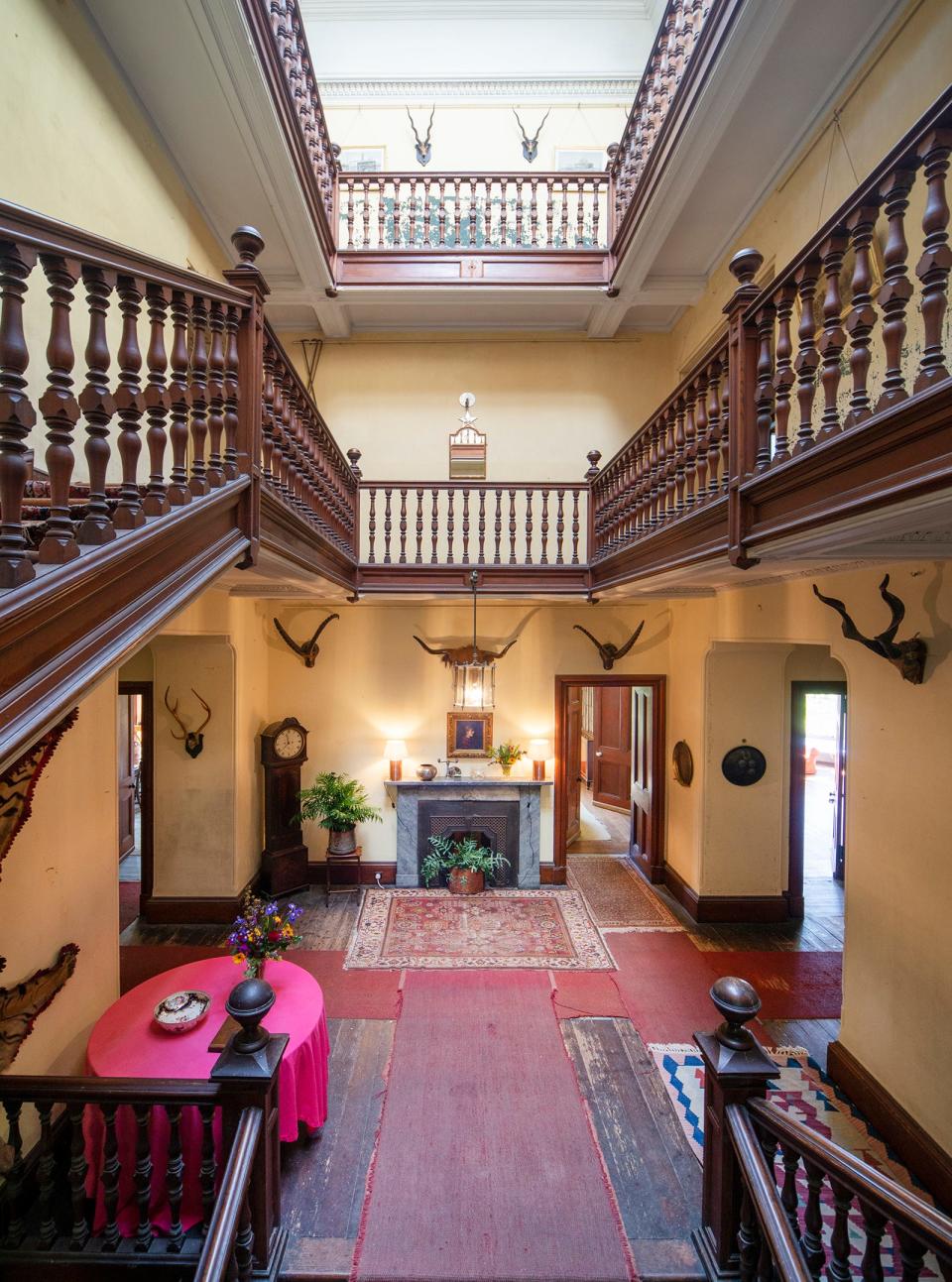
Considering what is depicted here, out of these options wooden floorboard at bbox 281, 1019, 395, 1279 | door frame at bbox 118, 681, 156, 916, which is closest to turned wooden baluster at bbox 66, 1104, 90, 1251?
wooden floorboard at bbox 281, 1019, 395, 1279

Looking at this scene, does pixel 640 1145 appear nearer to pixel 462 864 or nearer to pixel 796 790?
pixel 462 864

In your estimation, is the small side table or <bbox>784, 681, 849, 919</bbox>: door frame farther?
the small side table

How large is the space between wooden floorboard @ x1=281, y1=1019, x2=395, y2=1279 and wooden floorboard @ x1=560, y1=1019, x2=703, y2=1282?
1.23 m

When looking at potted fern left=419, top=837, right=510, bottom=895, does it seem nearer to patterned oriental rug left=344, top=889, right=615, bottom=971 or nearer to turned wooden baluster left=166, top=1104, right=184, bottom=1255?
patterned oriental rug left=344, top=889, right=615, bottom=971

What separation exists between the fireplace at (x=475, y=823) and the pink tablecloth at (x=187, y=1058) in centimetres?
271

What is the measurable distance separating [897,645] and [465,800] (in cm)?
426

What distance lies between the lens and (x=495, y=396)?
20.2 feet

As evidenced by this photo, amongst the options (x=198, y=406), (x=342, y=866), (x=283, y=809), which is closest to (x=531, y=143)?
(x=198, y=406)

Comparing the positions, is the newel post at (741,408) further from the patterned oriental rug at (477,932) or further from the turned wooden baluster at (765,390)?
the patterned oriental rug at (477,932)

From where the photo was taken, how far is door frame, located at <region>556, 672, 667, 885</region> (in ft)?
20.2

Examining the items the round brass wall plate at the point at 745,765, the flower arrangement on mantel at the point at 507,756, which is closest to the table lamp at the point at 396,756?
the flower arrangement on mantel at the point at 507,756

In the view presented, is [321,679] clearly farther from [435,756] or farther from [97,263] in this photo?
[97,263]

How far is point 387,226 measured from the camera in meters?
5.69

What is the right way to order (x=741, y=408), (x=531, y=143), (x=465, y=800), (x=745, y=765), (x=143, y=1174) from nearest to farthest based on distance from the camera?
(x=143, y=1174), (x=741, y=408), (x=745, y=765), (x=531, y=143), (x=465, y=800)
